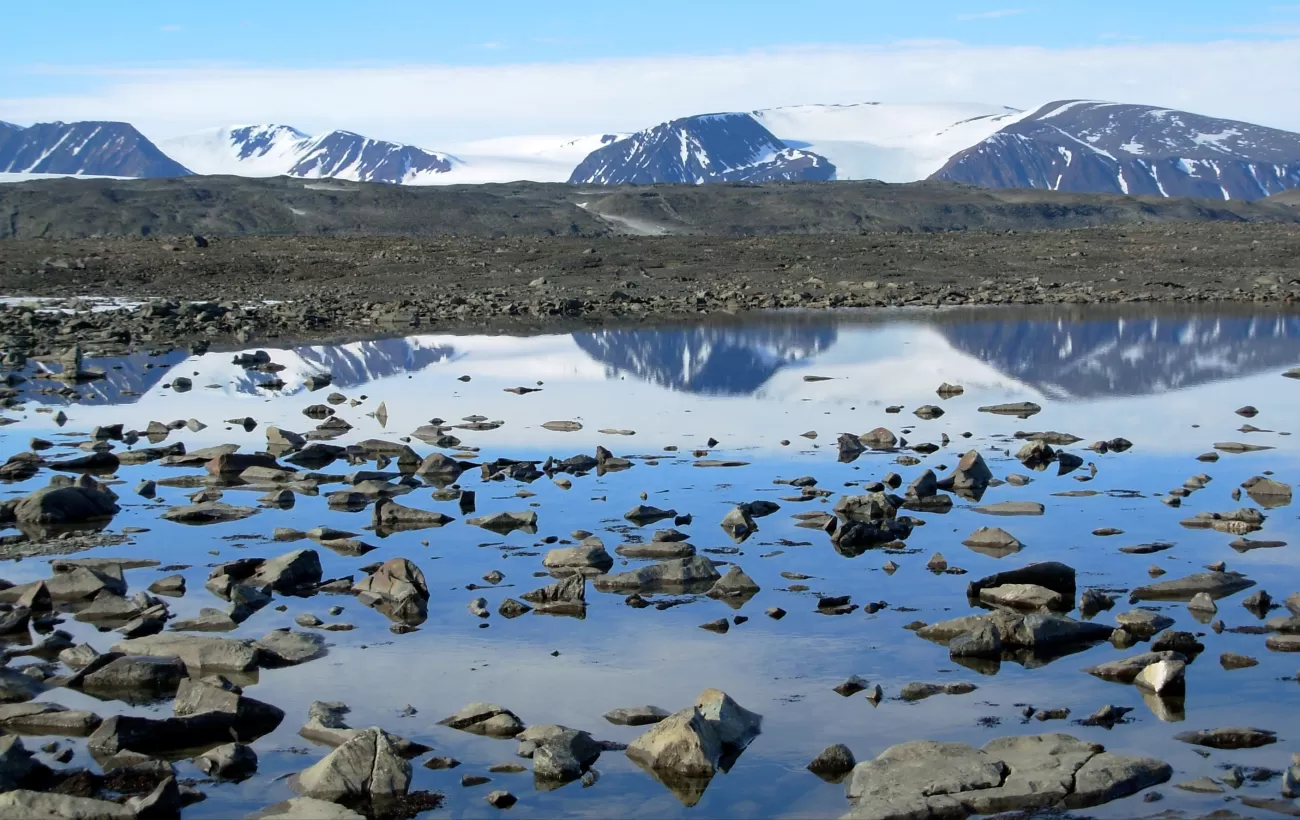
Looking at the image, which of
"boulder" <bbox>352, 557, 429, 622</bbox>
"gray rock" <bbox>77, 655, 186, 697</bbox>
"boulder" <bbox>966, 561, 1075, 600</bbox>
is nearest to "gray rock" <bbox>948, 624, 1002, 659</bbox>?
"boulder" <bbox>966, 561, 1075, 600</bbox>

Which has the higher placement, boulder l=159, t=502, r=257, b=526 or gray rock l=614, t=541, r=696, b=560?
gray rock l=614, t=541, r=696, b=560

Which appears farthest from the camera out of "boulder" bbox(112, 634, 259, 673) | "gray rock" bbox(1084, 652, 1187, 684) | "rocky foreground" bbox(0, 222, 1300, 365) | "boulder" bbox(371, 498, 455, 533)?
"rocky foreground" bbox(0, 222, 1300, 365)

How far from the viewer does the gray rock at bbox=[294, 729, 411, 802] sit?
686cm

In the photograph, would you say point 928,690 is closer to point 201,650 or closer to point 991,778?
point 991,778

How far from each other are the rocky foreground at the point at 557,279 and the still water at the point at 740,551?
22.4 ft

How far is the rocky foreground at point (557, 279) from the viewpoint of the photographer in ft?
106

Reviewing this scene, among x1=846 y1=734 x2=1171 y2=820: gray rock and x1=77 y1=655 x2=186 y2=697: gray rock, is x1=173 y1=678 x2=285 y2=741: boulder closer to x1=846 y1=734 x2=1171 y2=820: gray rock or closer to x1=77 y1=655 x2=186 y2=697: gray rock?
x1=77 y1=655 x2=186 y2=697: gray rock

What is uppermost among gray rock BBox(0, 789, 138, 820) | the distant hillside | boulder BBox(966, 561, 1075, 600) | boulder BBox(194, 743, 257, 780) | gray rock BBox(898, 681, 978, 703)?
the distant hillside

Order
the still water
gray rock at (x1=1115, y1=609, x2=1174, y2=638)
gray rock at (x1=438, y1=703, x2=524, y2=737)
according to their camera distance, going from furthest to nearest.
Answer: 1. gray rock at (x1=1115, y1=609, x2=1174, y2=638)
2. gray rock at (x1=438, y1=703, x2=524, y2=737)
3. the still water

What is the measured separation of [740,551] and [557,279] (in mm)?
31614

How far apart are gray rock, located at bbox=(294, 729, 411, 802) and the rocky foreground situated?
2048 cm

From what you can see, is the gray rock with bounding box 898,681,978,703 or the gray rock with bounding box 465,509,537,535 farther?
the gray rock with bounding box 465,509,537,535

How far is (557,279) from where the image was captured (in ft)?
139

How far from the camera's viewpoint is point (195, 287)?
41656 millimetres
